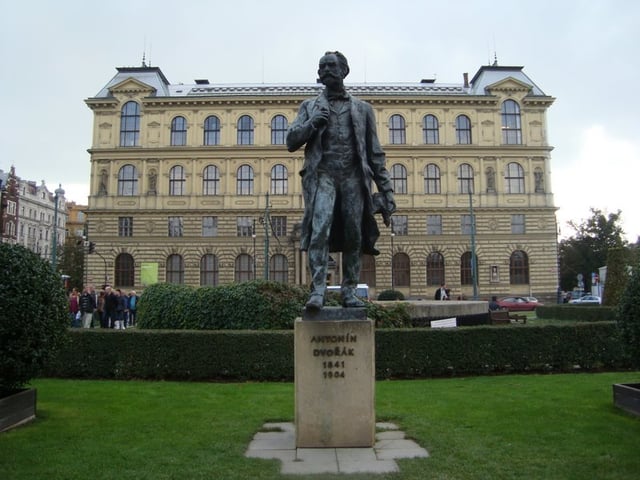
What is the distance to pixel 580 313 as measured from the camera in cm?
2477

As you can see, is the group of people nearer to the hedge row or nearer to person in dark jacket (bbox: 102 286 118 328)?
person in dark jacket (bbox: 102 286 118 328)

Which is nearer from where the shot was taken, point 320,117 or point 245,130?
point 320,117

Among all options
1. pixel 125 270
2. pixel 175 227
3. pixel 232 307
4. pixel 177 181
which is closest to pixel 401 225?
pixel 175 227

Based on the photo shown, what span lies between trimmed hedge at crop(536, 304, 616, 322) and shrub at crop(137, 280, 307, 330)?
43.3 feet

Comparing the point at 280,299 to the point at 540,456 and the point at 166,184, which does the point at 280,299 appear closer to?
the point at 540,456

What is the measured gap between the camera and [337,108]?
6539 millimetres

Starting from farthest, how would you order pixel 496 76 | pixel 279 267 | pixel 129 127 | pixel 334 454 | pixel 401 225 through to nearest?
pixel 496 76, pixel 129 127, pixel 401 225, pixel 279 267, pixel 334 454

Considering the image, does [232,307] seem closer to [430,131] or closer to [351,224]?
[351,224]

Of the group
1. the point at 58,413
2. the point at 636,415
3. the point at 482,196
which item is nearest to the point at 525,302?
the point at 482,196

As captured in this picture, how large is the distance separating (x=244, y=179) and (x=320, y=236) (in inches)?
1907

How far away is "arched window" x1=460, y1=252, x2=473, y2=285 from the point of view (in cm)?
5228

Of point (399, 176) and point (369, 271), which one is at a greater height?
point (399, 176)

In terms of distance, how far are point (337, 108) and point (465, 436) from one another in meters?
4.05

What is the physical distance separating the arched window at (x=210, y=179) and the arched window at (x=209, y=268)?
6.40 meters
